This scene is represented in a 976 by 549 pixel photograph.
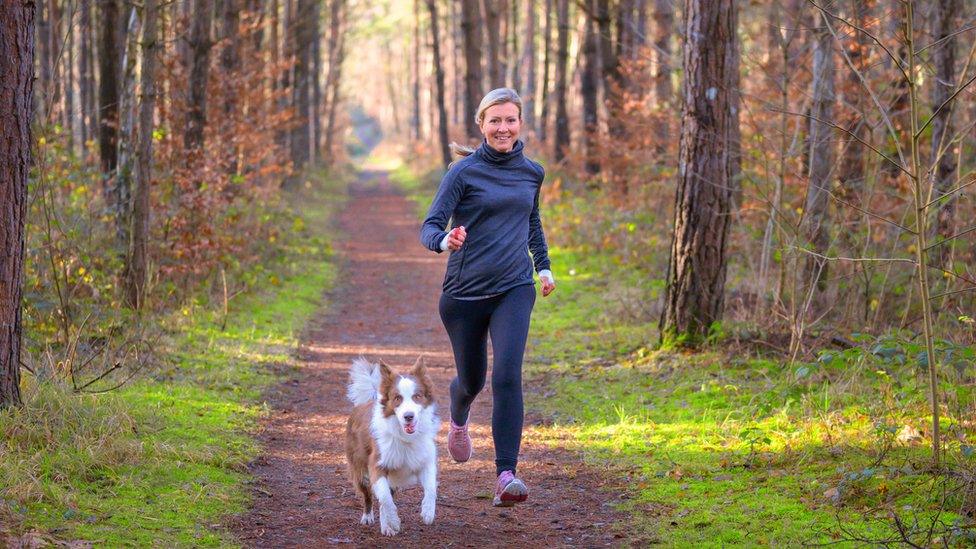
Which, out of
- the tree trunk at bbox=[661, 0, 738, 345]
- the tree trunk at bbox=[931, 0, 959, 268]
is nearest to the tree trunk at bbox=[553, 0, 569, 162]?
the tree trunk at bbox=[931, 0, 959, 268]

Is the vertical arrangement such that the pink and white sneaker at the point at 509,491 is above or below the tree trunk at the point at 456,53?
below

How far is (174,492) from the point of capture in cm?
592

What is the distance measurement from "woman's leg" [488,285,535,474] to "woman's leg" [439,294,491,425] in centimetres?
9

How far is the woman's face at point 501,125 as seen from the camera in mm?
5672

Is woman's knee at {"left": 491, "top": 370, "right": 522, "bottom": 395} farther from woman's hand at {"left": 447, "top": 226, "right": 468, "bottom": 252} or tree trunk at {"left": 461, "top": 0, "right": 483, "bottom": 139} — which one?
tree trunk at {"left": 461, "top": 0, "right": 483, "bottom": 139}

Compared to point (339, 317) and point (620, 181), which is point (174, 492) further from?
point (620, 181)

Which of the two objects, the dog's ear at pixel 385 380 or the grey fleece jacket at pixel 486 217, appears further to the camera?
the grey fleece jacket at pixel 486 217

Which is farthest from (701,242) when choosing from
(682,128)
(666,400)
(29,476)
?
(29,476)

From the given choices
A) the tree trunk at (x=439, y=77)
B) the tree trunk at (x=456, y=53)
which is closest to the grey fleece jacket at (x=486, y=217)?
the tree trunk at (x=439, y=77)

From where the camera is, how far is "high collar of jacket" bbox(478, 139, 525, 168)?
5.76 meters

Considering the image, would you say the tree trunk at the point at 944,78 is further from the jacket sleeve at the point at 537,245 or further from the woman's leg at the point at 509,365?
the woman's leg at the point at 509,365

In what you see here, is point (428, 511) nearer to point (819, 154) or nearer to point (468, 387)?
point (468, 387)

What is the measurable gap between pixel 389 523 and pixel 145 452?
6.33 ft

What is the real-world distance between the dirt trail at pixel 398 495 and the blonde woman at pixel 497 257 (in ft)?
1.22
